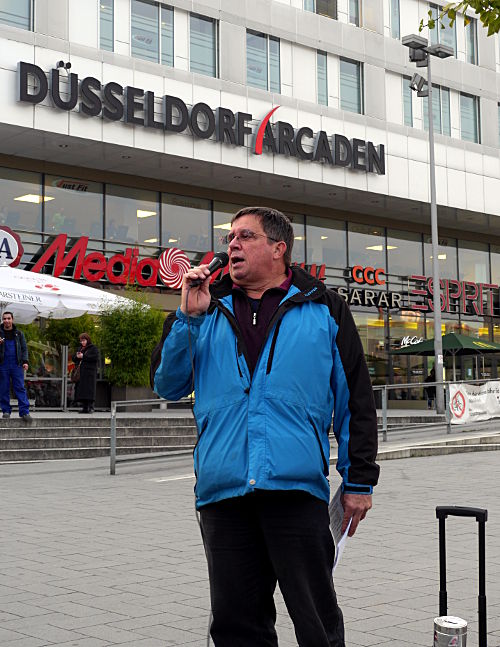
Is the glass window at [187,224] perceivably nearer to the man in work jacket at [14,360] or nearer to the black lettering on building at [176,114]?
the black lettering on building at [176,114]

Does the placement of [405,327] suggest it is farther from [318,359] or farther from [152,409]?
[318,359]

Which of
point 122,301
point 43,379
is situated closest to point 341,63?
point 122,301

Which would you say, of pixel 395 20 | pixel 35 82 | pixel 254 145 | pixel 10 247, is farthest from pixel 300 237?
pixel 35 82

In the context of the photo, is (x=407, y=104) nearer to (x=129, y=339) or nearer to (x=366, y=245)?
(x=366, y=245)

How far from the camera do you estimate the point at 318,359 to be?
11.0 ft

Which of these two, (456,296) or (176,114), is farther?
(456,296)

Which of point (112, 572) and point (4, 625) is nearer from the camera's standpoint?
point (4, 625)

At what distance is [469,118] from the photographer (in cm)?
3369

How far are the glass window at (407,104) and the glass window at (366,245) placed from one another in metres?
4.04

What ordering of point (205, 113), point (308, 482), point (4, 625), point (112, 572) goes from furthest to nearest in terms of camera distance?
point (205, 113)
point (112, 572)
point (4, 625)
point (308, 482)

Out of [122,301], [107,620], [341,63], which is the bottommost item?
[107,620]

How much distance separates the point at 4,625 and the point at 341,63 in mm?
27105

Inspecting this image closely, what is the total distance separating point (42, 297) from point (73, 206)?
9.12 m

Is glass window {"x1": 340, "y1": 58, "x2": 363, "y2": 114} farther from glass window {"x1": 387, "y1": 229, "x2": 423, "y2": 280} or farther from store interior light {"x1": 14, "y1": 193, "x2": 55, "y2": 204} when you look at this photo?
store interior light {"x1": 14, "y1": 193, "x2": 55, "y2": 204}
